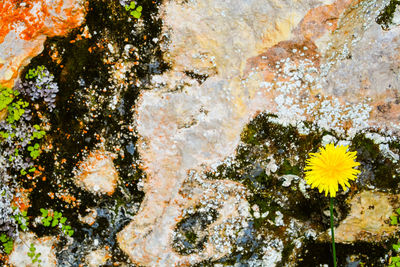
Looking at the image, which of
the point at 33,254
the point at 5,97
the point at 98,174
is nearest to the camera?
the point at 5,97

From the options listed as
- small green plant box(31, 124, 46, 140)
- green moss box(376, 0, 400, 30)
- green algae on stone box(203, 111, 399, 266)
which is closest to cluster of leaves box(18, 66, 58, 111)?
small green plant box(31, 124, 46, 140)

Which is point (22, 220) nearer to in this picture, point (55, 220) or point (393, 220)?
point (55, 220)

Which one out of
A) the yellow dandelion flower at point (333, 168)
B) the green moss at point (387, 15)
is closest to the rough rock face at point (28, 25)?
the yellow dandelion flower at point (333, 168)

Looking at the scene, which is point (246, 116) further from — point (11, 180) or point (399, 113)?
point (11, 180)

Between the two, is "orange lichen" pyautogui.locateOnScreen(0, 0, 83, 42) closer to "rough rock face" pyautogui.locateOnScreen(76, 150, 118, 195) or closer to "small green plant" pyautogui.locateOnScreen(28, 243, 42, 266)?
"rough rock face" pyautogui.locateOnScreen(76, 150, 118, 195)

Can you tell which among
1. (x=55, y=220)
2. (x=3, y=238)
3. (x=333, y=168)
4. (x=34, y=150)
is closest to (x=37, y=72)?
(x=34, y=150)

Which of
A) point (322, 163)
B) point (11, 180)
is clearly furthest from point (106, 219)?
point (322, 163)
